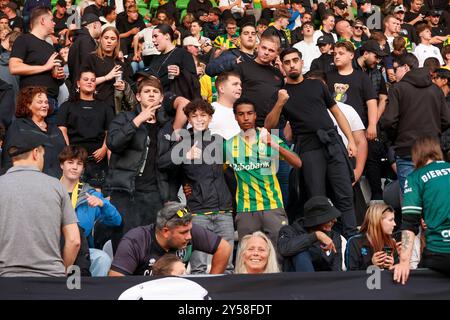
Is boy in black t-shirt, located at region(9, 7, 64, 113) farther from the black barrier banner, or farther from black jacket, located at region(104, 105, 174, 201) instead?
the black barrier banner

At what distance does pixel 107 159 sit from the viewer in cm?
1066

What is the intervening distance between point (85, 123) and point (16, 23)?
22.3 ft

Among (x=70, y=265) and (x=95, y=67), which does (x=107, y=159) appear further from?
(x=70, y=265)

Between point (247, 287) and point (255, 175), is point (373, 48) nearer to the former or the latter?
point (255, 175)

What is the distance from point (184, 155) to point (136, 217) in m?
0.74

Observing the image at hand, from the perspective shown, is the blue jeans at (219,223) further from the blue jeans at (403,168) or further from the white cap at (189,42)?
the white cap at (189,42)

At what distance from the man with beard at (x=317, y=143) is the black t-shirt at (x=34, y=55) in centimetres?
277

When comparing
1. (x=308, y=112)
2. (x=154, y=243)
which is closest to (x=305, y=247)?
(x=154, y=243)

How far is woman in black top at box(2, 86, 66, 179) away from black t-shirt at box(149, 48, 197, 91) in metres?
1.78

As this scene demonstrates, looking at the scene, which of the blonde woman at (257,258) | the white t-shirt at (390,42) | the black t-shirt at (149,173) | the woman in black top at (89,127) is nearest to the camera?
the blonde woman at (257,258)

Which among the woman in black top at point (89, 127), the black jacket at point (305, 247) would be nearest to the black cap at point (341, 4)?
the woman in black top at point (89, 127)

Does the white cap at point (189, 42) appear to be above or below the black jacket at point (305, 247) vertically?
above

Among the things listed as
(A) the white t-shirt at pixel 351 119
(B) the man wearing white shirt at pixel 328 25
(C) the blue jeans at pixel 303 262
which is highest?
(B) the man wearing white shirt at pixel 328 25

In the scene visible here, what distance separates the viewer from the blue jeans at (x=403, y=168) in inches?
412
